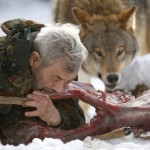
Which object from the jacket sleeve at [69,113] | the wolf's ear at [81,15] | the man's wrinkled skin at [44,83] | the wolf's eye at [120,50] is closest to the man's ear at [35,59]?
the man's wrinkled skin at [44,83]

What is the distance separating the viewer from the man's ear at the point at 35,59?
3140mm

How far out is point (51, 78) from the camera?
3.19 metres

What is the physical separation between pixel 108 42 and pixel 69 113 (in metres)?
2.22

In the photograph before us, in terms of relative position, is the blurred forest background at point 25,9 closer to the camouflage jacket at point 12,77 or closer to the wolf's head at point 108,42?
the wolf's head at point 108,42

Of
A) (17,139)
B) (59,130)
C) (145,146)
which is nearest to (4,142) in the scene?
(17,139)

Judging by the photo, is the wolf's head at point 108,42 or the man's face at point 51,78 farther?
the wolf's head at point 108,42

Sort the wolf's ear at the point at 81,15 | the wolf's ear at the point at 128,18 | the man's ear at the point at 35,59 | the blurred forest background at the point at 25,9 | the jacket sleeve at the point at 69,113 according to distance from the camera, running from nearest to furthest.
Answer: the man's ear at the point at 35,59, the jacket sleeve at the point at 69,113, the wolf's ear at the point at 81,15, the wolf's ear at the point at 128,18, the blurred forest background at the point at 25,9

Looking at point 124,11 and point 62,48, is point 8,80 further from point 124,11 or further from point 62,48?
point 124,11

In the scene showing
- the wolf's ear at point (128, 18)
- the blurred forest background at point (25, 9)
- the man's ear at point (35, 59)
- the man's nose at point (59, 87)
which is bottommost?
the blurred forest background at point (25, 9)

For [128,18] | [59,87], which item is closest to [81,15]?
[128,18]

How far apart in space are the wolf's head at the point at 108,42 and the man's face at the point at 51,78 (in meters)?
2.40

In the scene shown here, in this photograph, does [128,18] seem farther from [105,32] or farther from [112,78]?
[112,78]

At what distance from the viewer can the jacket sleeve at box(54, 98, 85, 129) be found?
3.49 metres

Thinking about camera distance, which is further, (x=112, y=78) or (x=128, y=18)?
(x=128, y=18)
